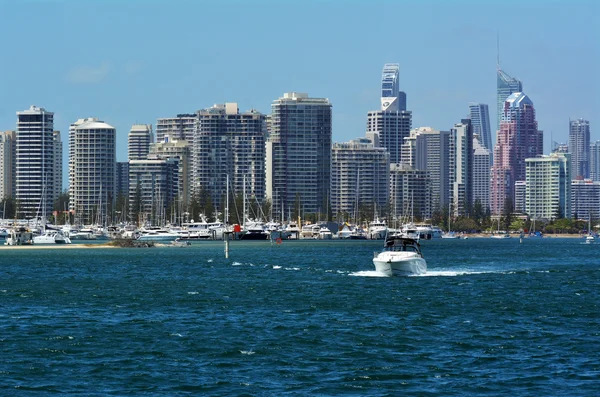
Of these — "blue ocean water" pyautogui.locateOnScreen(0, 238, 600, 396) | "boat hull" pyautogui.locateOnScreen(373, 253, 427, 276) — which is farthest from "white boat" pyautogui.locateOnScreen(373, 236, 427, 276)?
"blue ocean water" pyautogui.locateOnScreen(0, 238, 600, 396)

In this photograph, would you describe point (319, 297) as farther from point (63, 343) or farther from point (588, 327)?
point (63, 343)

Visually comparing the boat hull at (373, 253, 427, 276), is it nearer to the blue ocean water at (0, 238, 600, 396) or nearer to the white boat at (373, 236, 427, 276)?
the white boat at (373, 236, 427, 276)

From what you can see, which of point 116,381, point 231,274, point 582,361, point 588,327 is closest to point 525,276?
point 231,274

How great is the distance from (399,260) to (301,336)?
129 feet

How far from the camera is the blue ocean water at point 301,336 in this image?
44.9m

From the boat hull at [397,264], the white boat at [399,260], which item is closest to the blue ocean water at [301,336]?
the boat hull at [397,264]

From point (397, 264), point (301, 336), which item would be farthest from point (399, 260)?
point (301, 336)

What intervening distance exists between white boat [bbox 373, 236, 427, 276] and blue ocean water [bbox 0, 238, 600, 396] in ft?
2.90

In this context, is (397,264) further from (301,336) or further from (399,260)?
(301,336)

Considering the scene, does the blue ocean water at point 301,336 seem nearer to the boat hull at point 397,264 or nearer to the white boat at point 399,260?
the boat hull at point 397,264

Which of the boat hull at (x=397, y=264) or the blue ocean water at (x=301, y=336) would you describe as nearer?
the blue ocean water at (x=301, y=336)

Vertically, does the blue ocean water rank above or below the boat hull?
below

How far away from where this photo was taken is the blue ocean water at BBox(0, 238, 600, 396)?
44.9 m

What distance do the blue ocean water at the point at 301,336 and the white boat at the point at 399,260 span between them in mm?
884
